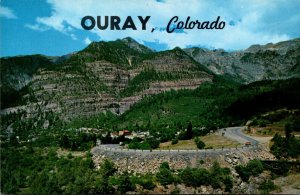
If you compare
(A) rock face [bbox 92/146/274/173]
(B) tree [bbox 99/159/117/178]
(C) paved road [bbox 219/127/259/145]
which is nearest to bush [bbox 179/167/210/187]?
(A) rock face [bbox 92/146/274/173]

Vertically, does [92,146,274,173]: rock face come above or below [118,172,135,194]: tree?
above

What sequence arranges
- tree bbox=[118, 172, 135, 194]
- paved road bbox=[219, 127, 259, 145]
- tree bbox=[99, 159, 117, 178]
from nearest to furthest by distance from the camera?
tree bbox=[118, 172, 135, 194] < tree bbox=[99, 159, 117, 178] < paved road bbox=[219, 127, 259, 145]

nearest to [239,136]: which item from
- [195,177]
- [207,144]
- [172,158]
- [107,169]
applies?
[207,144]

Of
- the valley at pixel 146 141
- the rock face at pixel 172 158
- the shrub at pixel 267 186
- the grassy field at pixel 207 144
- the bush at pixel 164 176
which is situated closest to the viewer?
the shrub at pixel 267 186

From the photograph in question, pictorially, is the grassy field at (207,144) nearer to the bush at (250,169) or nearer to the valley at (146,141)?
the valley at (146,141)

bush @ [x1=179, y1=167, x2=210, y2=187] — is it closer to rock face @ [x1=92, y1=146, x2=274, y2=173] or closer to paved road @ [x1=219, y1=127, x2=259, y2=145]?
rock face @ [x1=92, y1=146, x2=274, y2=173]

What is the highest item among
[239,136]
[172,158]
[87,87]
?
[87,87]

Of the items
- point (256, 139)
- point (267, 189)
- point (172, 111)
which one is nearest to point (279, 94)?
point (172, 111)

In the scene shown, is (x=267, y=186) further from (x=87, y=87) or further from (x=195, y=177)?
(x=87, y=87)

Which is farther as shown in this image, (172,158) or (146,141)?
(146,141)

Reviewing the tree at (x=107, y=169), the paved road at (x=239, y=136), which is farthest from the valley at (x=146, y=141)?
the paved road at (x=239, y=136)

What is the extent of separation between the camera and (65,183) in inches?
1896

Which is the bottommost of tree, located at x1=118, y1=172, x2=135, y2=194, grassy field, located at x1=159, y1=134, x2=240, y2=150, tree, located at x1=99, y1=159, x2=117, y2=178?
tree, located at x1=118, y1=172, x2=135, y2=194

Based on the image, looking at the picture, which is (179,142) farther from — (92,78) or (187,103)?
(92,78)
